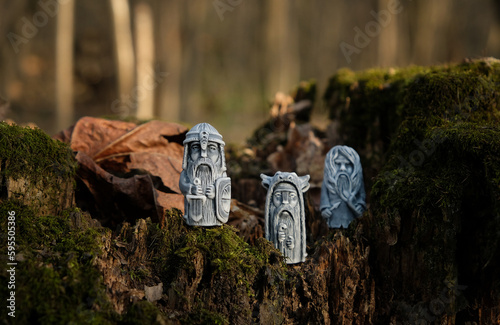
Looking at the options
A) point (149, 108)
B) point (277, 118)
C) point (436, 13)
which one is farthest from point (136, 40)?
point (436, 13)

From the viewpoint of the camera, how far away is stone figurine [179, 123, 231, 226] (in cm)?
393

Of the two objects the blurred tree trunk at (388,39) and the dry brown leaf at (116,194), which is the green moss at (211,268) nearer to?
the dry brown leaf at (116,194)

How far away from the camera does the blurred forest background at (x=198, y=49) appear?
57.2 ft

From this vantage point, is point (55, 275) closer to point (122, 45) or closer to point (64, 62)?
point (122, 45)

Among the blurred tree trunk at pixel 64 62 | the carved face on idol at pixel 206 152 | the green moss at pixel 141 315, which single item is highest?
the blurred tree trunk at pixel 64 62

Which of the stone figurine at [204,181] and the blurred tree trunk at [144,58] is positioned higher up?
the blurred tree trunk at [144,58]

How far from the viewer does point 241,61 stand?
31297 millimetres

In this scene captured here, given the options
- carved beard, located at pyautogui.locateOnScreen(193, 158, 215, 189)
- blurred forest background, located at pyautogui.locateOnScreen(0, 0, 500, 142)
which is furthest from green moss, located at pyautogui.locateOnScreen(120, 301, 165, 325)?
blurred forest background, located at pyautogui.locateOnScreen(0, 0, 500, 142)

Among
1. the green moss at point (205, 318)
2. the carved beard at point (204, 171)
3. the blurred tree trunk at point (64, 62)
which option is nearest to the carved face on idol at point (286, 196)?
the carved beard at point (204, 171)

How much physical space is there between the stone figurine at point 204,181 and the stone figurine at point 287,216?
508 millimetres

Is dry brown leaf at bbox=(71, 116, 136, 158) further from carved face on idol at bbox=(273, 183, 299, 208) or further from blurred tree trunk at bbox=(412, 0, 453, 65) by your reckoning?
blurred tree trunk at bbox=(412, 0, 453, 65)

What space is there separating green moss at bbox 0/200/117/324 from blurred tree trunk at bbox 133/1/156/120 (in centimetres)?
1247

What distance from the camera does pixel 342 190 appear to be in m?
4.74

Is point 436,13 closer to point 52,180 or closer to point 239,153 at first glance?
point 239,153
